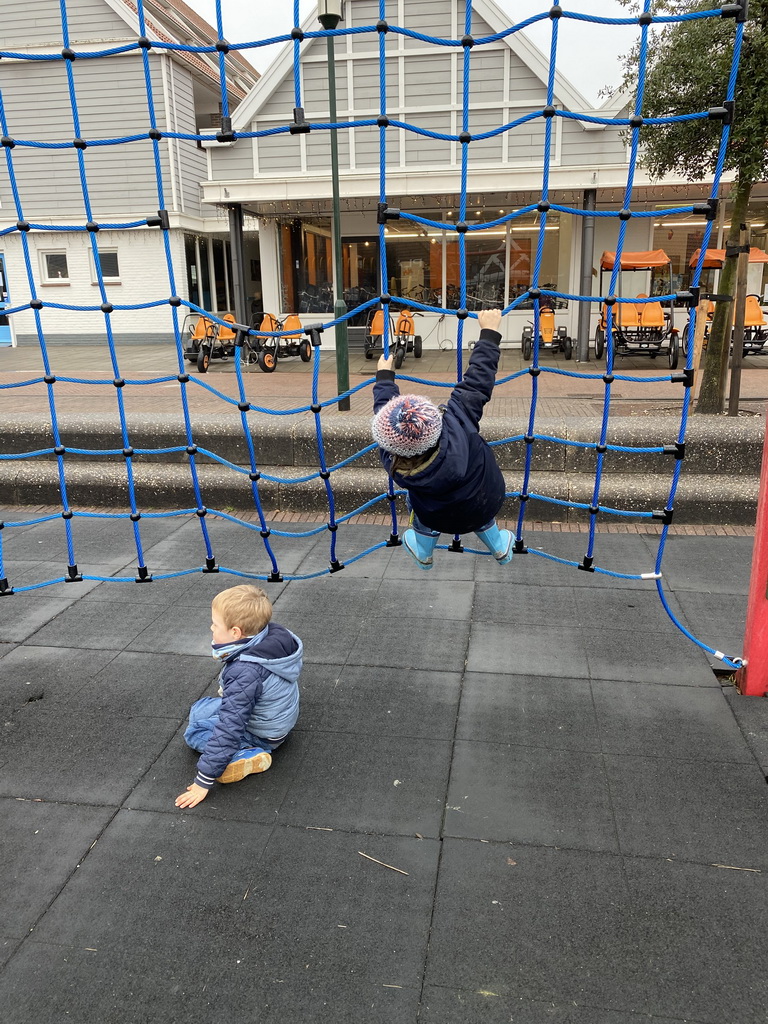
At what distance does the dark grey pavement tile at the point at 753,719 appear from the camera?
3209mm

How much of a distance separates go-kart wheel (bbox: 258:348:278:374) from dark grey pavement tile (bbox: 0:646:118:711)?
10162 millimetres

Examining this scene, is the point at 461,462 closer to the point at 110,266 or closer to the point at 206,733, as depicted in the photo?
the point at 206,733

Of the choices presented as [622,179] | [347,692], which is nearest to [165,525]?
[347,692]

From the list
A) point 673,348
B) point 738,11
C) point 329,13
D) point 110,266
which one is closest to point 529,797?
point 738,11

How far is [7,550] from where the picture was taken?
574 centimetres

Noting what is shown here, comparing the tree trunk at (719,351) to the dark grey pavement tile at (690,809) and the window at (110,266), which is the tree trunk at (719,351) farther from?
the window at (110,266)

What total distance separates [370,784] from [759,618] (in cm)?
187

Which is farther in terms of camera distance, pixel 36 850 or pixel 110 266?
pixel 110 266

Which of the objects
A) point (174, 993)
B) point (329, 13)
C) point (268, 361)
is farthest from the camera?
point (268, 361)

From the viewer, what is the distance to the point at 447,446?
9.52 ft

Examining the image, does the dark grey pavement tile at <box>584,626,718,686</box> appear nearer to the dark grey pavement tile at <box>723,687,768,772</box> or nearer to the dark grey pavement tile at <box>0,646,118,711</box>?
the dark grey pavement tile at <box>723,687,768,772</box>

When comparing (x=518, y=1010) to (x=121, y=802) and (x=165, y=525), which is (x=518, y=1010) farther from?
(x=165, y=525)

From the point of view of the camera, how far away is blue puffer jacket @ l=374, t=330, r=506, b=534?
2914mm

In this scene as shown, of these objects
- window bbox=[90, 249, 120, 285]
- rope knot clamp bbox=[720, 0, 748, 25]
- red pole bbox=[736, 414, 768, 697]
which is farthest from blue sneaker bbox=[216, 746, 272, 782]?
window bbox=[90, 249, 120, 285]
